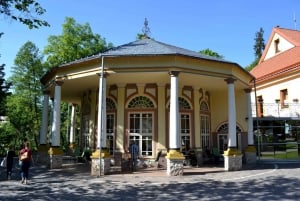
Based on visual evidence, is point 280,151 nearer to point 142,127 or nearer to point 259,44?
point 142,127

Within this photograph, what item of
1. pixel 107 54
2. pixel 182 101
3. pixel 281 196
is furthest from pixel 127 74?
pixel 281 196

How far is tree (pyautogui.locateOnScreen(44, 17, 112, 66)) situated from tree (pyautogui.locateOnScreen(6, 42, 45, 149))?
12.2 ft

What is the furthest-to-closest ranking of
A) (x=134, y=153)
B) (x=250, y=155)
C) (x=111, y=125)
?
(x=250, y=155) < (x=111, y=125) < (x=134, y=153)

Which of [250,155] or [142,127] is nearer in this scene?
[142,127]

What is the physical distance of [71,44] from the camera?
A: 34.5 m

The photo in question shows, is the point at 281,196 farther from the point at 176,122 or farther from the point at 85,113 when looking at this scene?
the point at 85,113

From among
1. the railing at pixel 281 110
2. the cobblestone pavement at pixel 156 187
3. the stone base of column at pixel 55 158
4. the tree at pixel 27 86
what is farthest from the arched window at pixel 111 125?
the tree at pixel 27 86

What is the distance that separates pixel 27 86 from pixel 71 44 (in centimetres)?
805

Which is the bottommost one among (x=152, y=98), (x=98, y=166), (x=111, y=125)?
(x=98, y=166)

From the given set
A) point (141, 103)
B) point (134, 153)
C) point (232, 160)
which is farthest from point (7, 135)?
point (232, 160)

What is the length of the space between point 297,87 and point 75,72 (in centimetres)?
1682

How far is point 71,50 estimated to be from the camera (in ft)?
113

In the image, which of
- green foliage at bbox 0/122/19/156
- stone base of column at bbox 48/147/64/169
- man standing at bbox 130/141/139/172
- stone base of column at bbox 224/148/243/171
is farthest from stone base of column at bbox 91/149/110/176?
green foliage at bbox 0/122/19/156

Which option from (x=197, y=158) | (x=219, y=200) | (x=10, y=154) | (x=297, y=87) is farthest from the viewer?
(x=297, y=87)
